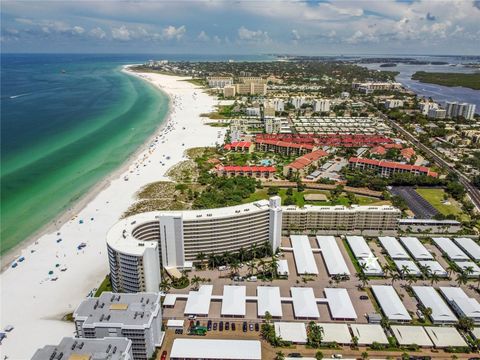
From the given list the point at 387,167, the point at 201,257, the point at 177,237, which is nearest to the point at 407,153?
the point at 387,167

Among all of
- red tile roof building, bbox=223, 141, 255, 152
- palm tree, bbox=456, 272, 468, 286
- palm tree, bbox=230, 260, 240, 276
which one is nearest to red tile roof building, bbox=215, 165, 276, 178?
red tile roof building, bbox=223, 141, 255, 152

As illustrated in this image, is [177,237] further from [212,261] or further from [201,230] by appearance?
[212,261]

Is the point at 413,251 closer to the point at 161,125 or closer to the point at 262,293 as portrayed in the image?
the point at 262,293

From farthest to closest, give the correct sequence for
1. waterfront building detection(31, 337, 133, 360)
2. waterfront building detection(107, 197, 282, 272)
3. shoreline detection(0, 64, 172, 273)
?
1. shoreline detection(0, 64, 172, 273)
2. waterfront building detection(107, 197, 282, 272)
3. waterfront building detection(31, 337, 133, 360)

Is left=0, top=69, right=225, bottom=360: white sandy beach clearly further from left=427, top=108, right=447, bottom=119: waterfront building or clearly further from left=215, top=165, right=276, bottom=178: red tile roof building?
left=427, top=108, right=447, bottom=119: waterfront building

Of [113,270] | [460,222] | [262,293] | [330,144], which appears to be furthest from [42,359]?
[330,144]

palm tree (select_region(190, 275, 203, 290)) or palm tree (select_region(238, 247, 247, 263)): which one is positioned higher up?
palm tree (select_region(238, 247, 247, 263))
